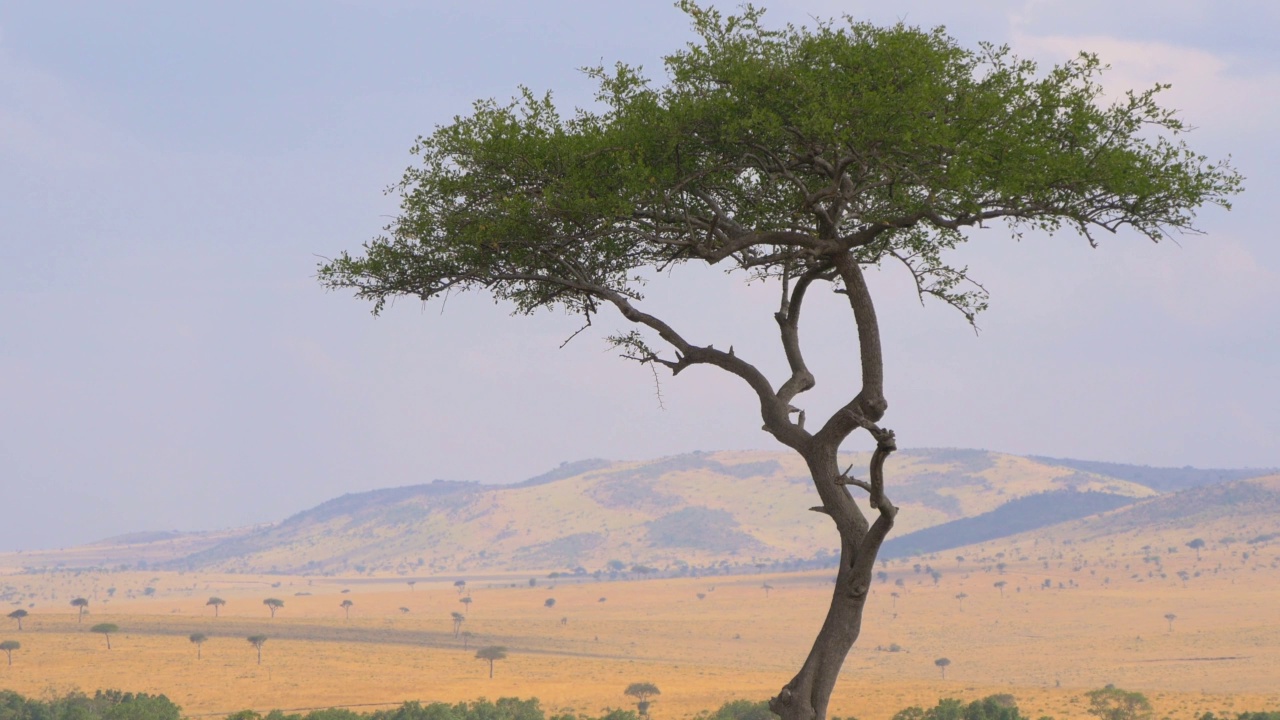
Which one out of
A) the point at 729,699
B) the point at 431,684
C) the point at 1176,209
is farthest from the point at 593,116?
the point at 431,684

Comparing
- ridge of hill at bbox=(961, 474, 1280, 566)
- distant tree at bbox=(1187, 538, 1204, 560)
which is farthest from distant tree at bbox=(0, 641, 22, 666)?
distant tree at bbox=(1187, 538, 1204, 560)

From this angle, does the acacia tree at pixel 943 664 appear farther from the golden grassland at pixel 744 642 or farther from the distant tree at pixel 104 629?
the distant tree at pixel 104 629

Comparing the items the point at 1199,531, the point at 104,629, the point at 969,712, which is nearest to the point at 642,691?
the point at 969,712

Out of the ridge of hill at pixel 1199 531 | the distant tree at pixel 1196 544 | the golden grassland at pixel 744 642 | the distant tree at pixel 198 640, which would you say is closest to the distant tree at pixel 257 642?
the golden grassland at pixel 744 642

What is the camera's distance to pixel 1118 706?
58.4 meters

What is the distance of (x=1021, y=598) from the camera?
5955 inches

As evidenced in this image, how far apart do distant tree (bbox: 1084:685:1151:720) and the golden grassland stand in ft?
3.15

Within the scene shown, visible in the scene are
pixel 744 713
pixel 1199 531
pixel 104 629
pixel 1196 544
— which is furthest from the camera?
pixel 1199 531

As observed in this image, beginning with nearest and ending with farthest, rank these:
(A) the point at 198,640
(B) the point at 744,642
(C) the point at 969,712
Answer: (C) the point at 969,712 < (A) the point at 198,640 < (B) the point at 744,642

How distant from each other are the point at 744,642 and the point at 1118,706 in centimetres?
7541

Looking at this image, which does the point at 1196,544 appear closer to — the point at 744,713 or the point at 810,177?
the point at 744,713

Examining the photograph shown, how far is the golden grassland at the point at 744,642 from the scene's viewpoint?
3125 inches

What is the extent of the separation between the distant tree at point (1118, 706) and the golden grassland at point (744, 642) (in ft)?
3.15

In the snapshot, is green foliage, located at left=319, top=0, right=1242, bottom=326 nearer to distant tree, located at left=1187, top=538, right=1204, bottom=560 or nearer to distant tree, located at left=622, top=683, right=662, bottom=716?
distant tree, located at left=622, top=683, right=662, bottom=716
